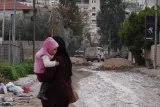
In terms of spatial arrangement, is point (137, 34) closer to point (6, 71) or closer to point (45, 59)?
point (6, 71)

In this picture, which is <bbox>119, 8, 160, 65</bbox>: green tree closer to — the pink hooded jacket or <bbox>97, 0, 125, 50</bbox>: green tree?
<bbox>97, 0, 125, 50</bbox>: green tree

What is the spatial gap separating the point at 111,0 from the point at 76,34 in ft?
44.1

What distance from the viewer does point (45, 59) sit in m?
6.36

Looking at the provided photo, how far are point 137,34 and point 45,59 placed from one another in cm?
4432

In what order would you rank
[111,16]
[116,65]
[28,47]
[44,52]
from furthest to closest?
[111,16]
[28,47]
[116,65]
[44,52]

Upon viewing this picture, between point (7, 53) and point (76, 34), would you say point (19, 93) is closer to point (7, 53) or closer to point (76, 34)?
point (7, 53)

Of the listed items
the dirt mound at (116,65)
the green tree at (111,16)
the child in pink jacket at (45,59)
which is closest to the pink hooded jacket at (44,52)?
the child in pink jacket at (45,59)

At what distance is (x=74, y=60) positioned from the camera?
57.2 metres

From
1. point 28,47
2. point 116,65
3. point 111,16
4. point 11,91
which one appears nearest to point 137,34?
point 116,65

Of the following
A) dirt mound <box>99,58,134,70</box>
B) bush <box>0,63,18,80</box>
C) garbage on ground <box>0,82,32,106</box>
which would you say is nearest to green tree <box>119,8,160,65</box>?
dirt mound <box>99,58,134,70</box>

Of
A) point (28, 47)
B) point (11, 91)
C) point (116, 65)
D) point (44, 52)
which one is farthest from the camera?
point (28, 47)

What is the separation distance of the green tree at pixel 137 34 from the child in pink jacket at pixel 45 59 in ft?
139

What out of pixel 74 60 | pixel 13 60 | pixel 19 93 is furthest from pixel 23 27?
pixel 19 93

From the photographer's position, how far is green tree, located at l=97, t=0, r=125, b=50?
90188 mm
